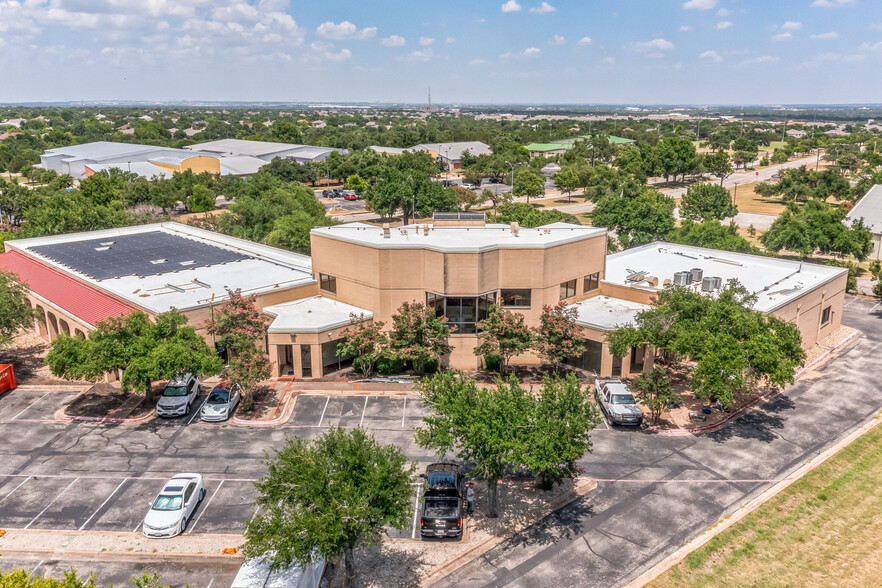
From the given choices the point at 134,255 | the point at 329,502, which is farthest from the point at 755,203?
the point at 329,502

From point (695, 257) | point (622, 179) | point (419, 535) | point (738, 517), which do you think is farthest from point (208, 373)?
point (622, 179)

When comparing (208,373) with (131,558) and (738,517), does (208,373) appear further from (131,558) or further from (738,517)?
(738,517)

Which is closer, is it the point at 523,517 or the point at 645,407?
the point at 523,517

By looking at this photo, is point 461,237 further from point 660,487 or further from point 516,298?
point 660,487

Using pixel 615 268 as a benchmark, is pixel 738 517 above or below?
below

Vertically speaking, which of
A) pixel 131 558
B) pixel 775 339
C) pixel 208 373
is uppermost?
pixel 775 339

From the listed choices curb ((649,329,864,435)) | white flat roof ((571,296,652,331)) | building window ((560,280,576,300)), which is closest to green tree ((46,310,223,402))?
building window ((560,280,576,300))

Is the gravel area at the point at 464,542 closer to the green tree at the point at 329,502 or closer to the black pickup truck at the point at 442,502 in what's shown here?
the black pickup truck at the point at 442,502
